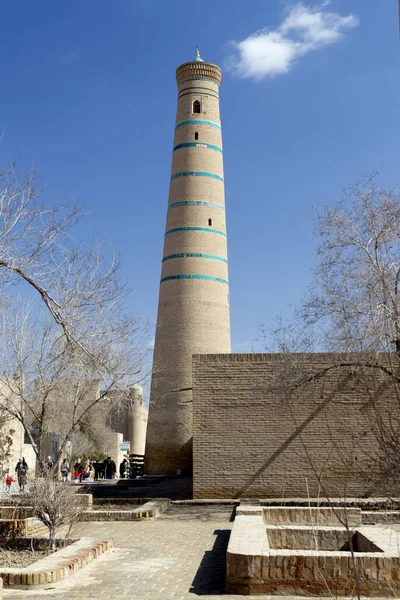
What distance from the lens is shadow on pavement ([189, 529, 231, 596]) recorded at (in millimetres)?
6402

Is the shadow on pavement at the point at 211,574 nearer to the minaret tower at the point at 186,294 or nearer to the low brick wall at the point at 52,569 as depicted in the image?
the low brick wall at the point at 52,569

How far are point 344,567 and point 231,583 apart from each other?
1022 mm

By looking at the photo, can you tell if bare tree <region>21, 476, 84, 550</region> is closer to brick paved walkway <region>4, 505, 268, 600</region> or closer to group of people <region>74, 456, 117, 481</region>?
brick paved walkway <region>4, 505, 268, 600</region>

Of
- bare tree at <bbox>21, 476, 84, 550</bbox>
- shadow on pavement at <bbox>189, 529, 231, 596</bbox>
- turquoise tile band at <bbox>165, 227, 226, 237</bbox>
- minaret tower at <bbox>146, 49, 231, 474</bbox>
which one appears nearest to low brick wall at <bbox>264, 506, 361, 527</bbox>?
shadow on pavement at <bbox>189, 529, 231, 596</bbox>

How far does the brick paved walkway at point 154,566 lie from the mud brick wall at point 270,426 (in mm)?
3730

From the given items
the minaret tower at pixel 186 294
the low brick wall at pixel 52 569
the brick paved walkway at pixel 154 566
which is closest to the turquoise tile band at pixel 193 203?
the minaret tower at pixel 186 294

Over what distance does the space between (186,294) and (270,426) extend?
34.6 feet

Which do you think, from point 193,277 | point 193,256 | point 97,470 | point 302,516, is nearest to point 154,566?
point 302,516

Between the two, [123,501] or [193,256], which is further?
[193,256]

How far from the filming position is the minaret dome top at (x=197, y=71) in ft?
92.1

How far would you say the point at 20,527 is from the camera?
10.2 metres

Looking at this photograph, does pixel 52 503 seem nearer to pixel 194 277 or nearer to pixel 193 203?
pixel 194 277

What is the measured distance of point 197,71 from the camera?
2806 centimetres

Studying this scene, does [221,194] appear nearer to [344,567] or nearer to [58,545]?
[58,545]
